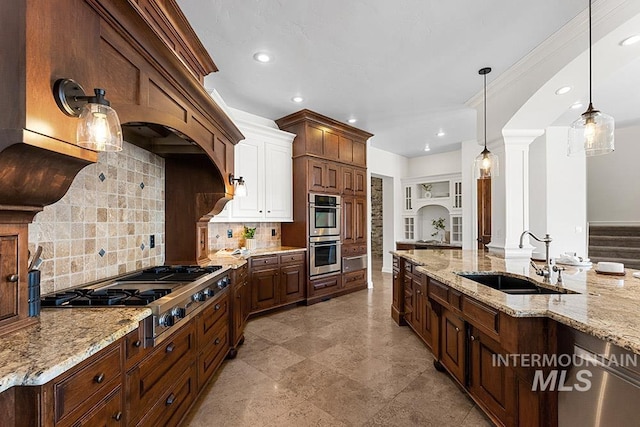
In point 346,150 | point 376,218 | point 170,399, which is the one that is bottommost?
point 170,399

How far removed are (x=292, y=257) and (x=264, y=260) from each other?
51 cm

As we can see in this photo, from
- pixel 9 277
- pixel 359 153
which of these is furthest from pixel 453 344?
pixel 359 153

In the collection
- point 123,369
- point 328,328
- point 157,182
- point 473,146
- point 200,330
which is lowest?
point 328,328

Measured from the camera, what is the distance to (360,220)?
5.54 m

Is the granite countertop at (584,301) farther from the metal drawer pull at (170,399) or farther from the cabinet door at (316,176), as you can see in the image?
the cabinet door at (316,176)

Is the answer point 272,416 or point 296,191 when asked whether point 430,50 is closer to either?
point 296,191

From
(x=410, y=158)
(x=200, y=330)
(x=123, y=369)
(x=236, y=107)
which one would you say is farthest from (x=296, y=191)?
(x=410, y=158)

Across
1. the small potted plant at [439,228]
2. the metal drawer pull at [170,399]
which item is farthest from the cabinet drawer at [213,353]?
the small potted plant at [439,228]

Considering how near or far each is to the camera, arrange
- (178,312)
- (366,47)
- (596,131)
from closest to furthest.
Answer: (178,312) < (596,131) < (366,47)

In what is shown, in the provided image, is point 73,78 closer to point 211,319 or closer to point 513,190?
point 211,319

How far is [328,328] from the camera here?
362cm

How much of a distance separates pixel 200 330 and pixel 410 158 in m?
6.89

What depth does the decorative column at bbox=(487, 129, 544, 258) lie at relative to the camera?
143 inches

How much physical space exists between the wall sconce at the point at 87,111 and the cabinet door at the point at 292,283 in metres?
3.30
